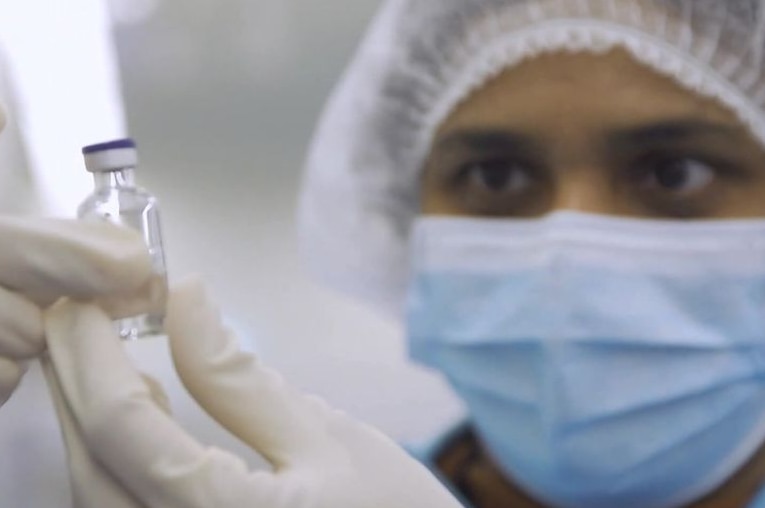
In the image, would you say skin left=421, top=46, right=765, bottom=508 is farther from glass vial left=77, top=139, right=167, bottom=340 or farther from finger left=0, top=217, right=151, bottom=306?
A: finger left=0, top=217, right=151, bottom=306

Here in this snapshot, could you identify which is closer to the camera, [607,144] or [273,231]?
[607,144]

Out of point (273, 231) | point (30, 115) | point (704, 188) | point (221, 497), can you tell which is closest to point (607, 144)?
point (704, 188)

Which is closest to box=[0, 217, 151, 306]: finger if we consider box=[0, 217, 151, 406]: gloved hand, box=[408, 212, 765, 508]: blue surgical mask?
box=[0, 217, 151, 406]: gloved hand

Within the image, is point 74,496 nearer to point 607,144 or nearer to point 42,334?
point 42,334

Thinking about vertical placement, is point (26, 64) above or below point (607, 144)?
above

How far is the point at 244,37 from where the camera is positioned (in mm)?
1152

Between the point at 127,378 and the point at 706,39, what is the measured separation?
613 mm

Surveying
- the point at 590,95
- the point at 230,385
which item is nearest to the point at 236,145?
the point at 590,95

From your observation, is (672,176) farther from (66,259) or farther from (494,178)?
(66,259)

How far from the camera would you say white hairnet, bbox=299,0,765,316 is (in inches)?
34.7

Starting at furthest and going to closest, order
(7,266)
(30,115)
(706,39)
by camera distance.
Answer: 1. (30,115)
2. (706,39)
3. (7,266)

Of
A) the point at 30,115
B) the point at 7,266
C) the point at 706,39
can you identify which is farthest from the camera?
the point at 30,115

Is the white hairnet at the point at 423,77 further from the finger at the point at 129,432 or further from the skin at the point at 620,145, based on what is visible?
the finger at the point at 129,432

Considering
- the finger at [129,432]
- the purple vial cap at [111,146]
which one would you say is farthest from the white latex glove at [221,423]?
the purple vial cap at [111,146]
